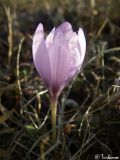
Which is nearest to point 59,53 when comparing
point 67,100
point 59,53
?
point 59,53

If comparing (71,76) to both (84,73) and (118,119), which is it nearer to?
(118,119)

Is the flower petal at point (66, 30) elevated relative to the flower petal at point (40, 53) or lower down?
elevated

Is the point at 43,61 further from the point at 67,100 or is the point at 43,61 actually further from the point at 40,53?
the point at 67,100

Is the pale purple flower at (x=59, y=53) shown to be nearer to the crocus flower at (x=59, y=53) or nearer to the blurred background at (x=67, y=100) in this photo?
the crocus flower at (x=59, y=53)

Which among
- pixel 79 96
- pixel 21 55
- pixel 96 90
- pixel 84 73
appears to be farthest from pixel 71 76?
pixel 21 55

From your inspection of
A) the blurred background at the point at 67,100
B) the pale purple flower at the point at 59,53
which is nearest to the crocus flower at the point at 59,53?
the pale purple flower at the point at 59,53

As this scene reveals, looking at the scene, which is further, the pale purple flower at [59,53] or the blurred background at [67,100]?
the blurred background at [67,100]
